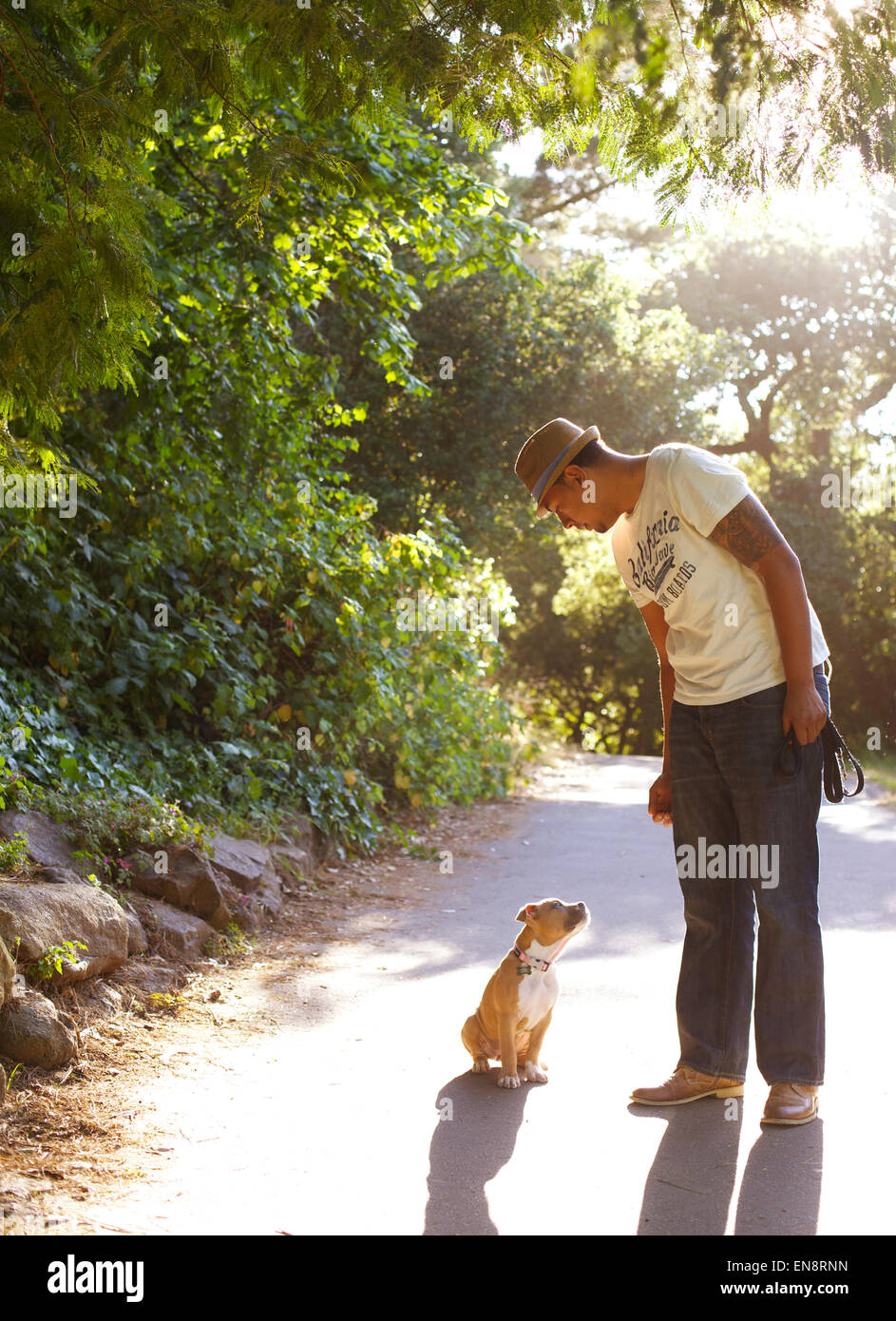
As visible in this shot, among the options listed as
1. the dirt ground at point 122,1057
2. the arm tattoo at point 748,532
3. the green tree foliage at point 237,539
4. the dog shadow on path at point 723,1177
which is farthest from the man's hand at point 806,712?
the green tree foliage at point 237,539

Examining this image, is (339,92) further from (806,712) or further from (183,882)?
(183,882)

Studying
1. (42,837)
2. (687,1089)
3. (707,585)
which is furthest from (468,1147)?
(42,837)

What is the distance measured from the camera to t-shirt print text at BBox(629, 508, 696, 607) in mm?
3682

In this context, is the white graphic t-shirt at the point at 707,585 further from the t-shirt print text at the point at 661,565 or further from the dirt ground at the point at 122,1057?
the dirt ground at the point at 122,1057

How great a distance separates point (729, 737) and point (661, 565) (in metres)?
0.60

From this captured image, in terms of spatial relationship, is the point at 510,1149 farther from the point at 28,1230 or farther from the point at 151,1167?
the point at 28,1230

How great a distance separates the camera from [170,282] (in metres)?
7.43

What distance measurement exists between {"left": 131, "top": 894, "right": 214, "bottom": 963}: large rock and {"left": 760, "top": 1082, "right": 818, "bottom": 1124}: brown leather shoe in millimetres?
2897

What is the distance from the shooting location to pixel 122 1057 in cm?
420

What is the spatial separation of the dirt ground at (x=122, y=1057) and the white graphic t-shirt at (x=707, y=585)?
2.24m

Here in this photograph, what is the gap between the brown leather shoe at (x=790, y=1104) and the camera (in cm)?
347

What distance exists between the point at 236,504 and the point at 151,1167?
6.04 metres
